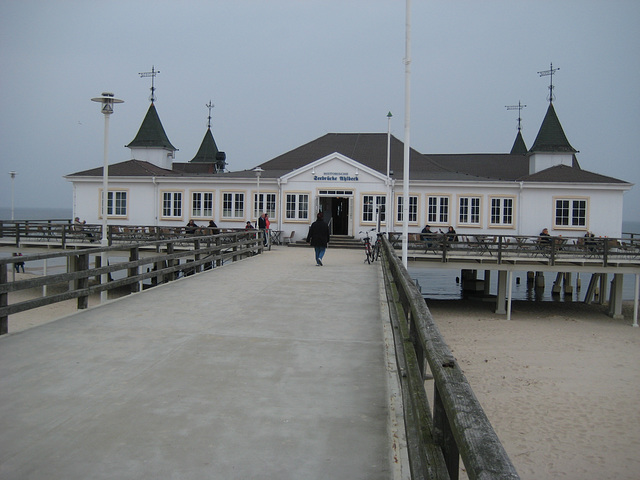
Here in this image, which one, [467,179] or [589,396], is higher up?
[467,179]

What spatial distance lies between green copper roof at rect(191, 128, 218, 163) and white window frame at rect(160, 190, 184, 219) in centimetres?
2591

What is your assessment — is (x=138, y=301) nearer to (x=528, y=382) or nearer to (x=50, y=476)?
(x=50, y=476)

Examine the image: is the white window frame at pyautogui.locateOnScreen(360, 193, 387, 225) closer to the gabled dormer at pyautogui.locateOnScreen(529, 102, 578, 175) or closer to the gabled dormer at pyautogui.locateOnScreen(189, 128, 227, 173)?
the gabled dormer at pyautogui.locateOnScreen(529, 102, 578, 175)

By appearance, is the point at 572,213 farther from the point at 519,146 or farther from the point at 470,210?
the point at 519,146

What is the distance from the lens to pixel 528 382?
1433 cm

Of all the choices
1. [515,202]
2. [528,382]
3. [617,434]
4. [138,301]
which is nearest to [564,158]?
[515,202]

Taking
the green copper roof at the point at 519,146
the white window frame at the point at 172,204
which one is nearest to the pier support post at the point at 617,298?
the white window frame at the point at 172,204

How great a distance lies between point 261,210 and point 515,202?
523 inches

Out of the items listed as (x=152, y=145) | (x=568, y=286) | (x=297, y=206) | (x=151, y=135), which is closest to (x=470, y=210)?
(x=297, y=206)

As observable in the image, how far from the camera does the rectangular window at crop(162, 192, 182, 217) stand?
31609 mm

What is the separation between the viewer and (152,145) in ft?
131

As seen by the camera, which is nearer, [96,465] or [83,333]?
[96,465]

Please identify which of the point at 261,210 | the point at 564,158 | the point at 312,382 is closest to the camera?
the point at 312,382

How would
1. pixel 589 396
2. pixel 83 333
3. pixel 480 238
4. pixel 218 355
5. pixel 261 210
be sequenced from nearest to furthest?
pixel 218 355, pixel 83 333, pixel 589 396, pixel 480 238, pixel 261 210
